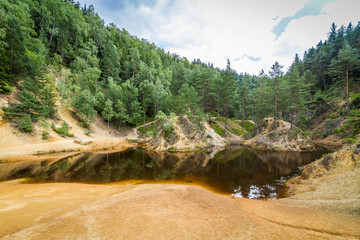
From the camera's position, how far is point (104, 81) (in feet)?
164

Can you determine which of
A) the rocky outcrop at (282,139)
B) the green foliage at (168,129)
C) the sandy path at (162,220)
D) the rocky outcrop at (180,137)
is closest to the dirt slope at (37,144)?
the rocky outcrop at (180,137)

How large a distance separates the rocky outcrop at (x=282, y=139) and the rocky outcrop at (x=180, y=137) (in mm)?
10206

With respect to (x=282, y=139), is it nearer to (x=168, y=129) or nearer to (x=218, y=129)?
(x=218, y=129)

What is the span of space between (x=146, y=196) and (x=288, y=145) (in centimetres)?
3177

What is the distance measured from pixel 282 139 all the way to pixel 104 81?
54.2 m

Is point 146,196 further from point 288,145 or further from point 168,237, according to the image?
point 288,145

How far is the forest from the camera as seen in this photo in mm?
27500

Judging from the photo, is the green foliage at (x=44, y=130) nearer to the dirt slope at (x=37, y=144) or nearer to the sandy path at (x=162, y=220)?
the dirt slope at (x=37, y=144)

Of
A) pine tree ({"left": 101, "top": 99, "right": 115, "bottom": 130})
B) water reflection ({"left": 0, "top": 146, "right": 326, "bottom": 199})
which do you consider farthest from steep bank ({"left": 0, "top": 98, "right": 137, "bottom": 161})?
pine tree ({"left": 101, "top": 99, "right": 115, "bottom": 130})

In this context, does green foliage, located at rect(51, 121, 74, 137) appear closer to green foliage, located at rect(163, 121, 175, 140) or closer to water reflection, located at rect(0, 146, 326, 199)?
water reflection, located at rect(0, 146, 326, 199)

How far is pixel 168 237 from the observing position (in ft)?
13.6

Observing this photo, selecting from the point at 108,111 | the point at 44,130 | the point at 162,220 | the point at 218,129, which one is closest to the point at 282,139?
the point at 218,129

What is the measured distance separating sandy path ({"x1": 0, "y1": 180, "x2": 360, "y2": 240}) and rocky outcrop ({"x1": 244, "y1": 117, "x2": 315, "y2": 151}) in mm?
26916

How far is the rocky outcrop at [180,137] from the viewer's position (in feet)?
97.7
